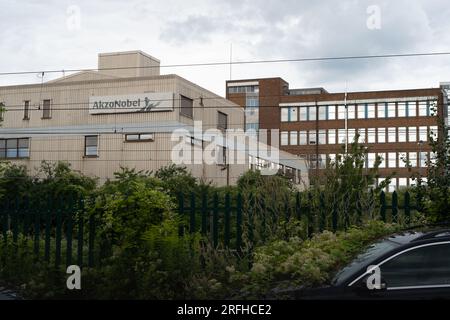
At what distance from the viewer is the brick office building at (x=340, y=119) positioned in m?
85.7

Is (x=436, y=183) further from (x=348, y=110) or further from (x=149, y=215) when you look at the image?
(x=348, y=110)

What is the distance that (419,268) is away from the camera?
245 inches

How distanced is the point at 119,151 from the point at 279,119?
165 feet

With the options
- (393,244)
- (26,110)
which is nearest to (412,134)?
(26,110)

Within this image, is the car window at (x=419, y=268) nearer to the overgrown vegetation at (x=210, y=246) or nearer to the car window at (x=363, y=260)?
the car window at (x=363, y=260)

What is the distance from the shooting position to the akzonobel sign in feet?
150

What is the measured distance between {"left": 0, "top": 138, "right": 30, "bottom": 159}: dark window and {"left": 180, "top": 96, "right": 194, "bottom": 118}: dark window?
1364 cm

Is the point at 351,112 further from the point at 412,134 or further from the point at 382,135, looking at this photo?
the point at 412,134

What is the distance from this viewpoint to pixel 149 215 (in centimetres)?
929

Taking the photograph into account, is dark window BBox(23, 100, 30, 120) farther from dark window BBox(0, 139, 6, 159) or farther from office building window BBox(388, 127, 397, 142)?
office building window BBox(388, 127, 397, 142)

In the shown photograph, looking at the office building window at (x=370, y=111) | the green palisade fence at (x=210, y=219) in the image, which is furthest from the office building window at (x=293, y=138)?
the green palisade fence at (x=210, y=219)

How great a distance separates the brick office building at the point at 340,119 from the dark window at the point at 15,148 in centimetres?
4390
